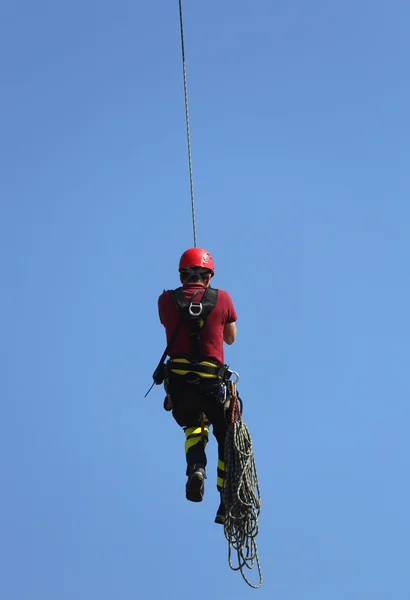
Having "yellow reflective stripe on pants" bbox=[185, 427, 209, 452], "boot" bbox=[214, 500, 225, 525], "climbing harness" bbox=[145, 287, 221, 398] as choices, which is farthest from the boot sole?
"climbing harness" bbox=[145, 287, 221, 398]

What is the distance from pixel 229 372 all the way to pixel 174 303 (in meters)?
0.95

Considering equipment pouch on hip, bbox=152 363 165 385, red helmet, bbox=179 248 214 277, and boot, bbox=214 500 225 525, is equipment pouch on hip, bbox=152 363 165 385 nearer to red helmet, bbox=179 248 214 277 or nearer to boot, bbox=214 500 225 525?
red helmet, bbox=179 248 214 277

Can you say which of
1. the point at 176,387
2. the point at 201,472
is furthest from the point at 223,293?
the point at 201,472

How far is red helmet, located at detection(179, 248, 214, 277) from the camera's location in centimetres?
1038

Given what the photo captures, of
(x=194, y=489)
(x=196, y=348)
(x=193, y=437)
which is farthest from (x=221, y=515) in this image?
(x=196, y=348)

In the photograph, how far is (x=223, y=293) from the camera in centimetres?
1029

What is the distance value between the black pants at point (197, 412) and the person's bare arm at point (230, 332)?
54cm

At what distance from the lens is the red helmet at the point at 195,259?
1038 cm

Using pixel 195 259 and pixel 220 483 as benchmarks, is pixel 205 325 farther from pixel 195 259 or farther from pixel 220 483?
pixel 220 483

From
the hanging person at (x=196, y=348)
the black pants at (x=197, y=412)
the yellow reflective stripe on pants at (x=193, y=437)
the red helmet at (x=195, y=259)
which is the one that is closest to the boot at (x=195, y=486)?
the hanging person at (x=196, y=348)

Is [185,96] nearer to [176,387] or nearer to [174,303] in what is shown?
[174,303]

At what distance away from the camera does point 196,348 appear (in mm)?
10203

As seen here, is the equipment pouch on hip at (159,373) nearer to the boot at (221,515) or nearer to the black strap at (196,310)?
the black strap at (196,310)

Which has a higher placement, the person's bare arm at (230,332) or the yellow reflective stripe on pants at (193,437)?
the person's bare arm at (230,332)
